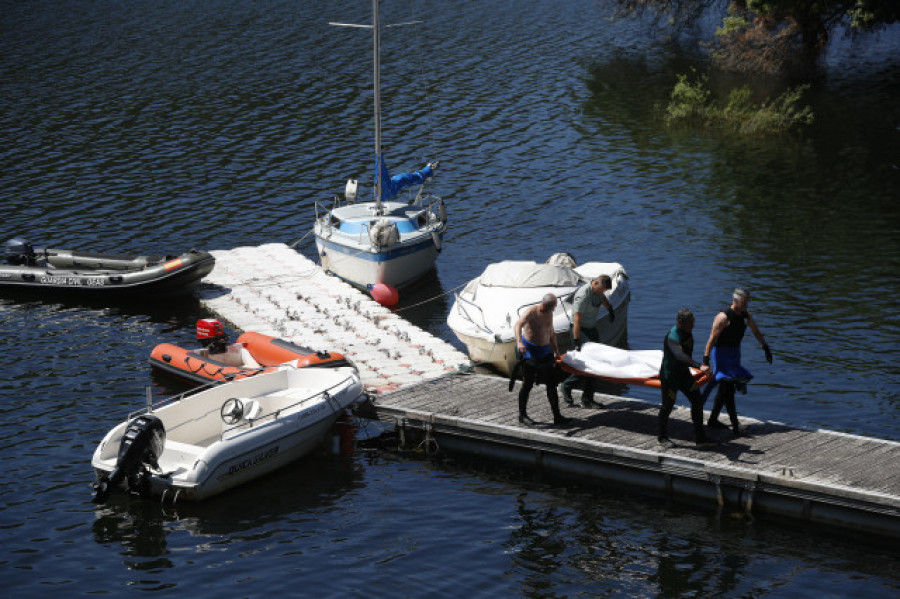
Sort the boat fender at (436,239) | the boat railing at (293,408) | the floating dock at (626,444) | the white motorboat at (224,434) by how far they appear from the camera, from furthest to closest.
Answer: the boat fender at (436,239), the boat railing at (293,408), the white motorboat at (224,434), the floating dock at (626,444)

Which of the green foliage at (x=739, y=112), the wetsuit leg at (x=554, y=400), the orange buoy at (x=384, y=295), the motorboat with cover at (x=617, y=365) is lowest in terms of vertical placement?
the orange buoy at (x=384, y=295)

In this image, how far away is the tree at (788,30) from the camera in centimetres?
4744

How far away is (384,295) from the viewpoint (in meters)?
28.8

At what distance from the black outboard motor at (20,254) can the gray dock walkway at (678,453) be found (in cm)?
1340

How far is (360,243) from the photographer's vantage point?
29.7 metres

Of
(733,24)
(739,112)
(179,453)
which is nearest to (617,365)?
(179,453)

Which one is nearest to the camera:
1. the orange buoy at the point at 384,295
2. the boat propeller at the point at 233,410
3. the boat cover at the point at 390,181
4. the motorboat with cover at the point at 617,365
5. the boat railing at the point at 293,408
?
the motorboat with cover at the point at 617,365

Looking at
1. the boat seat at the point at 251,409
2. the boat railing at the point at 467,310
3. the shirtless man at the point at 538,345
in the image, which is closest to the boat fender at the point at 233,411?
the boat seat at the point at 251,409

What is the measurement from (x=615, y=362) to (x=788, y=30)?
35814 millimetres

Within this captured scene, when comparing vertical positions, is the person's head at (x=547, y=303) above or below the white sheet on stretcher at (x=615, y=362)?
above

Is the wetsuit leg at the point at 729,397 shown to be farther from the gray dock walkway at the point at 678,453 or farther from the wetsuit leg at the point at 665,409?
the wetsuit leg at the point at 665,409

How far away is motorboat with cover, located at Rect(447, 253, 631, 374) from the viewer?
23750 mm

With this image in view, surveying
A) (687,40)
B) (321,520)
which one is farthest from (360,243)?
(687,40)

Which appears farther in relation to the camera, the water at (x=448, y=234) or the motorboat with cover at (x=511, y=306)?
the motorboat with cover at (x=511, y=306)
